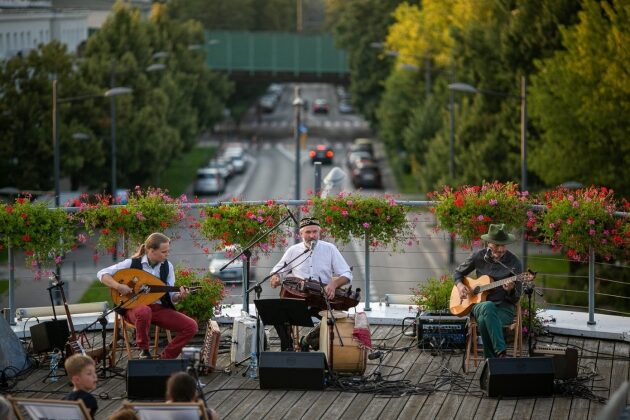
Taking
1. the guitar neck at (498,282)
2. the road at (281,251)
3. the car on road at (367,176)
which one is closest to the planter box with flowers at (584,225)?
the road at (281,251)

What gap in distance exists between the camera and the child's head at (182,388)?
40.1ft

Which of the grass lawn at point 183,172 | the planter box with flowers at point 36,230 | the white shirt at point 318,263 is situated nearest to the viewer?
the white shirt at point 318,263

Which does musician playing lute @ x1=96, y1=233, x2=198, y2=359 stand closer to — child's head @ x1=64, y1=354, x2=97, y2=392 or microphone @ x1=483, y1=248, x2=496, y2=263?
microphone @ x1=483, y1=248, x2=496, y2=263

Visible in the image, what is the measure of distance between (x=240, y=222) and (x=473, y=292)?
10.5 feet

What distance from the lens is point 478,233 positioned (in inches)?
716

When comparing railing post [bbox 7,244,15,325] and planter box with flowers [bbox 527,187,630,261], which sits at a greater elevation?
planter box with flowers [bbox 527,187,630,261]

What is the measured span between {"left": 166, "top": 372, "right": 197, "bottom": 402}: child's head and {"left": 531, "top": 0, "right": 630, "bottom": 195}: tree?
29.2 meters

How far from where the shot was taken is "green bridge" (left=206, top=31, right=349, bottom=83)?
10906 centimetres

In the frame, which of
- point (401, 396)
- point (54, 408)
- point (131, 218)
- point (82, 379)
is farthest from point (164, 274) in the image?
point (54, 408)

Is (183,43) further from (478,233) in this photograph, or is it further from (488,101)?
(478,233)

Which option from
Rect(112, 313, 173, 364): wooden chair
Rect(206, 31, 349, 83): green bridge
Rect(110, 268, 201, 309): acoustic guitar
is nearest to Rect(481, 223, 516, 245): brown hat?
Rect(110, 268, 201, 309): acoustic guitar

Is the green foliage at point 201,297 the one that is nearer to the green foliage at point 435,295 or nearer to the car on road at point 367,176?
the green foliage at point 435,295

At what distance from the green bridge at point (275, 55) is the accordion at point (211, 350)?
92811 mm

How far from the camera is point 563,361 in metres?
15.5
